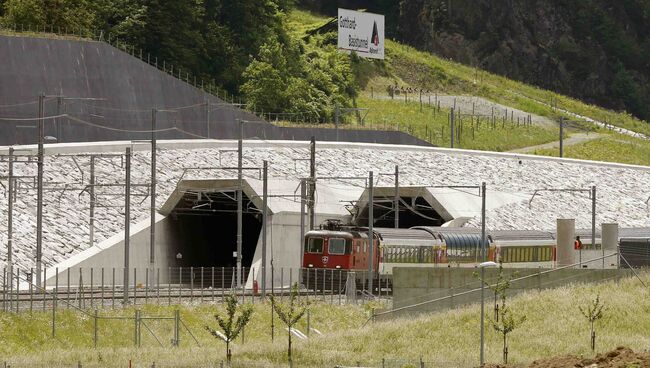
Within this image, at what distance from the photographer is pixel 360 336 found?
63188mm

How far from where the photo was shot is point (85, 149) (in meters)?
94.0

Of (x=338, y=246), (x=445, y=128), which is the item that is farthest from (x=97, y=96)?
(x=445, y=128)

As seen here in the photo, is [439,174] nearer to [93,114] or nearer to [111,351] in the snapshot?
[93,114]

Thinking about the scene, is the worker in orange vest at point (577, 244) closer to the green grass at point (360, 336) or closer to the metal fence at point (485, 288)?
the metal fence at point (485, 288)

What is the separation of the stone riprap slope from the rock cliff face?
67.3 meters

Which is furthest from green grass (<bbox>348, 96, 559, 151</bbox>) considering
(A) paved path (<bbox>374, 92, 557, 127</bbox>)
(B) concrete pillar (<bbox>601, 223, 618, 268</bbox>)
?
(B) concrete pillar (<bbox>601, 223, 618, 268</bbox>)

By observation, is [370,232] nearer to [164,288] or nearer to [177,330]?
[164,288]

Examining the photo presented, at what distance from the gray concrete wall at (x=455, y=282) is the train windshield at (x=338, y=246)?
9.66 m

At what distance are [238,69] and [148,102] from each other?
82.9 ft

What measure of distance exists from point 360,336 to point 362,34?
9870cm

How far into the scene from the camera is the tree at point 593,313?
61.0 meters

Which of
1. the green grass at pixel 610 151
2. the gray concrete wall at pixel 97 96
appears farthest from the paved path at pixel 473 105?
the gray concrete wall at pixel 97 96

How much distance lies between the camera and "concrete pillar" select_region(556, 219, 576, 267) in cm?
8038

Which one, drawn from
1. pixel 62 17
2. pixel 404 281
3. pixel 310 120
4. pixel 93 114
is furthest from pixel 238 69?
pixel 404 281
